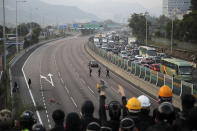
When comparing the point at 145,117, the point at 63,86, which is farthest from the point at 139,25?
the point at 145,117

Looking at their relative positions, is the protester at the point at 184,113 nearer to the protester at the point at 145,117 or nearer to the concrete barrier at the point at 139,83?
the protester at the point at 145,117

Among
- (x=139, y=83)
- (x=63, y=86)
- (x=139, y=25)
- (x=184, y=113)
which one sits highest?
(x=139, y=25)

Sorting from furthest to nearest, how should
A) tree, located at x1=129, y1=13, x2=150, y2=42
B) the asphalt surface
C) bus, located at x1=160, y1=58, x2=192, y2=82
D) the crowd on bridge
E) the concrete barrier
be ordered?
tree, located at x1=129, y1=13, x2=150, y2=42
bus, located at x1=160, y1=58, x2=192, y2=82
the asphalt surface
the concrete barrier
the crowd on bridge

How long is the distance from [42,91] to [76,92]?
375 centimetres

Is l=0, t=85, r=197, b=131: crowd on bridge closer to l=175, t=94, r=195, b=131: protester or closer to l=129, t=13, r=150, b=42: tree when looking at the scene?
l=175, t=94, r=195, b=131: protester

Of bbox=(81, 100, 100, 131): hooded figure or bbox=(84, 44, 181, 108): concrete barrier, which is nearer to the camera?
bbox=(81, 100, 100, 131): hooded figure

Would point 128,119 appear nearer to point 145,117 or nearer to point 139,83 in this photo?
point 145,117

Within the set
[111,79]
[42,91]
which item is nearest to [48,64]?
[111,79]

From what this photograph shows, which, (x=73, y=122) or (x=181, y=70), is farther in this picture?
(x=181, y=70)

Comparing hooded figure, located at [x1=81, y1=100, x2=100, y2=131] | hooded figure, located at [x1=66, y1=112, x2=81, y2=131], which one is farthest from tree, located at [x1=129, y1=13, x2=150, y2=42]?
hooded figure, located at [x1=66, y1=112, x2=81, y2=131]

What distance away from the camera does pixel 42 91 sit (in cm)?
3419

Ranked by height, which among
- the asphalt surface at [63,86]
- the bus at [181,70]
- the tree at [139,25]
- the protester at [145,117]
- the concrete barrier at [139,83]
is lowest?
the asphalt surface at [63,86]

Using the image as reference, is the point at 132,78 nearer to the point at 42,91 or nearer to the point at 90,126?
the point at 42,91

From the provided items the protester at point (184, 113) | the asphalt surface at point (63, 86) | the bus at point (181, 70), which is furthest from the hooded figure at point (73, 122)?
the bus at point (181, 70)
